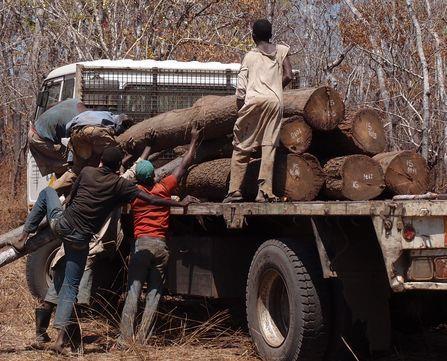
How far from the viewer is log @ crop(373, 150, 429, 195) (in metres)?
7.54

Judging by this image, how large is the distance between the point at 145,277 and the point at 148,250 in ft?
0.92

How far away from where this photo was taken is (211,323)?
8.44 m

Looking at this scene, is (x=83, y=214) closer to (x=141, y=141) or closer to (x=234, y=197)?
(x=234, y=197)

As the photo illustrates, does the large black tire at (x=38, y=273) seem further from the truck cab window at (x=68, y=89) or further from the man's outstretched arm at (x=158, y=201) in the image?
the man's outstretched arm at (x=158, y=201)

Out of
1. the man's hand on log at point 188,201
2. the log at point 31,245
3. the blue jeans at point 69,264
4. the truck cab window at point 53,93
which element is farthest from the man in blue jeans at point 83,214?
the truck cab window at point 53,93

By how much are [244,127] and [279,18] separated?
16483mm

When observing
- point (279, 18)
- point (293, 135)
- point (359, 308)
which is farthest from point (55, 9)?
point (359, 308)

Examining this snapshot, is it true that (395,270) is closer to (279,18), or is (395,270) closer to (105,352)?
(105,352)

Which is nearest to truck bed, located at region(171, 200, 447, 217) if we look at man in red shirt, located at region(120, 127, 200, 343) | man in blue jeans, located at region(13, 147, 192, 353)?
man in red shirt, located at region(120, 127, 200, 343)

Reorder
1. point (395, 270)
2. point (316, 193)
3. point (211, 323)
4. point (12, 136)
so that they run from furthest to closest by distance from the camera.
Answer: point (12, 136) < point (211, 323) < point (316, 193) < point (395, 270)

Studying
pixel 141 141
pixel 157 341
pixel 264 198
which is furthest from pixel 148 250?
pixel 141 141

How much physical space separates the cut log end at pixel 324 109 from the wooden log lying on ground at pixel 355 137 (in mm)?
166

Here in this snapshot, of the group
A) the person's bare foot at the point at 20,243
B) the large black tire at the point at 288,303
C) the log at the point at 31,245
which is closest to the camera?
the large black tire at the point at 288,303

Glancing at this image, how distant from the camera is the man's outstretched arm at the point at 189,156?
8.16m
